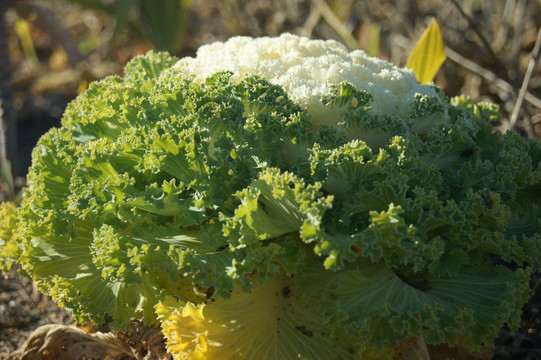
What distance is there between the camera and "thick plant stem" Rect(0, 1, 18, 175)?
4.68 m

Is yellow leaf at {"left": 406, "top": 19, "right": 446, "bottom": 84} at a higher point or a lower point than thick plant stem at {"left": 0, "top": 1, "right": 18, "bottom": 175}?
higher

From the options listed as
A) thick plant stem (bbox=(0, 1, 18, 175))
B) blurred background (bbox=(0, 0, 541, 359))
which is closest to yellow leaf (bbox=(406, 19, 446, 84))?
blurred background (bbox=(0, 0, 541, 359))

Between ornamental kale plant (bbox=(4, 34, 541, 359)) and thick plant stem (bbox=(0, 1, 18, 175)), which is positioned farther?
thick plant stem (bbox=(0, 1, 18, 175))

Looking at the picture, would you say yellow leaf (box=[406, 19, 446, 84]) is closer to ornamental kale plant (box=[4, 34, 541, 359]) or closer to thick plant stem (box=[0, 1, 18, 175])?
ornamental kale plant (box=[4, 34, 541, 359])

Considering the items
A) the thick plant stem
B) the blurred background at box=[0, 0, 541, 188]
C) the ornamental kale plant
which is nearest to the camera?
the ornamental kale plant

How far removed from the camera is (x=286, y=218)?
7.27 ft

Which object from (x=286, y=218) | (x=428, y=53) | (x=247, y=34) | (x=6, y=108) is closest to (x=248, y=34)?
(x=247, y=34)

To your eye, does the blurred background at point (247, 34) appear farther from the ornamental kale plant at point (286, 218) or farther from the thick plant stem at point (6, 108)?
the ornamental kale plant at point (286, 218)

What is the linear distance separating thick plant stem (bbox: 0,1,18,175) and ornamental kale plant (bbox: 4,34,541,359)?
222cm

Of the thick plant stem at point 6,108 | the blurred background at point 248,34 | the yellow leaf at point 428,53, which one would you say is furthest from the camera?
the blurred background at point 248,34

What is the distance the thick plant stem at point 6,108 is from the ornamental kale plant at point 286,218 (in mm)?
2221

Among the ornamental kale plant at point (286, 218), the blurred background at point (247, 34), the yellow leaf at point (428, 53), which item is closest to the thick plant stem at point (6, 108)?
the blurred background at point (247, 34)

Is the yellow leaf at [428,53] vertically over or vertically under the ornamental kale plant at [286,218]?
over

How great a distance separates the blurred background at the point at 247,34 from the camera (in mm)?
4715
